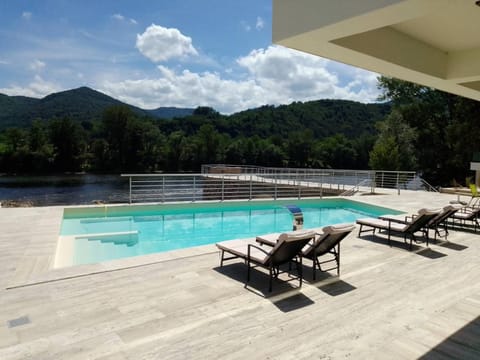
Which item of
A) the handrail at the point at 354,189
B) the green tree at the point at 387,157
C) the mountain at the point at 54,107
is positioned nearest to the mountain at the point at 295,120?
the mountain at the point at 54,107

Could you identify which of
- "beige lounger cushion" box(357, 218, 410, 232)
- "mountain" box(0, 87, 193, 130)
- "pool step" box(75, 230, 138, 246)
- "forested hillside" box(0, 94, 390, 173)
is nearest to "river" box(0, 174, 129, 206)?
"forested hillside" box(0, 94, 390, 173)

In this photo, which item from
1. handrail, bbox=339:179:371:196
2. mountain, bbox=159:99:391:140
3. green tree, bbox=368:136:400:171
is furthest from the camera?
mountain, bbox=159:99:391:140

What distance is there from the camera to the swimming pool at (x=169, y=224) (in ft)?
20.1

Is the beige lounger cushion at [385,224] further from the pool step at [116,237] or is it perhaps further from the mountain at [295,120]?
the mountain at [295,120]

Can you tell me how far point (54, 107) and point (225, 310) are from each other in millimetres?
61941

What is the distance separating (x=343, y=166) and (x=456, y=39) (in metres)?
42.7

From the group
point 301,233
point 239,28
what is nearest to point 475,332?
point 301,233

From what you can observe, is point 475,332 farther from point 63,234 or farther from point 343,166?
point 343,166

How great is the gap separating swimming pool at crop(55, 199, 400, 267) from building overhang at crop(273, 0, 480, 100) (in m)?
4.33

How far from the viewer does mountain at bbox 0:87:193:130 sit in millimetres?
51844

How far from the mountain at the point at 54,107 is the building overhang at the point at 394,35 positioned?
52.3m

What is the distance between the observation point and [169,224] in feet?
26.6

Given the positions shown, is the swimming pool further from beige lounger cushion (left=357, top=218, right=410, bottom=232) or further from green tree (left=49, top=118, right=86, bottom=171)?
green tree (left=49, top=118, right=86, bottom=171)

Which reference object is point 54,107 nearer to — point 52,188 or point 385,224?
point 52,188
